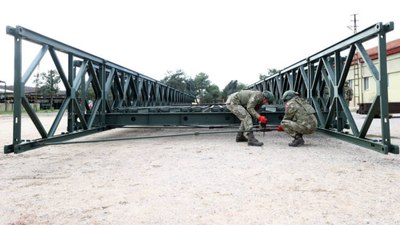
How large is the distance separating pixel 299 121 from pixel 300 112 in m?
0.17

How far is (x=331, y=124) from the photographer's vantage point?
5.96 meters

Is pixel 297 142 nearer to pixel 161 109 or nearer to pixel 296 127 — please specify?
pixel 296 127

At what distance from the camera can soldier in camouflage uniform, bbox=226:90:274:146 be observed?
570 centimetres

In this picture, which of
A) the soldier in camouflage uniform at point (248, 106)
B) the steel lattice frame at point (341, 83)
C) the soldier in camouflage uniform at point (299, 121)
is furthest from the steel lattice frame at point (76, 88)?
the steel lattice frame at point (341, 83)

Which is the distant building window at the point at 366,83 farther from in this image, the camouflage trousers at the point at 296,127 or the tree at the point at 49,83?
the tree at the point at 49,83

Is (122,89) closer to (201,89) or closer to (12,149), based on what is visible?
(12,149)

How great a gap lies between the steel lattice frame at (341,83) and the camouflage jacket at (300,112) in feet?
1.10

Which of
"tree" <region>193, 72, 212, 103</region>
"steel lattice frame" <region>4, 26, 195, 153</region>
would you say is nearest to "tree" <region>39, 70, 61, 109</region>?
"tree" <region>193, 72, 212, 103</region>

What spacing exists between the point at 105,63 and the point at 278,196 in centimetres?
507

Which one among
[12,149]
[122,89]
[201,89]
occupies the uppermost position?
[201,89]

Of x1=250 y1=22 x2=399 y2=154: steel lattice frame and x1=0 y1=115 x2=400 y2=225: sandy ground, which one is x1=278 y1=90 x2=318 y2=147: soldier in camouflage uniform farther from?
x1=0 y1=115 x2=400 y2=225: sandy ground

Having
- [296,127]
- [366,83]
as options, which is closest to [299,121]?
[296,127]

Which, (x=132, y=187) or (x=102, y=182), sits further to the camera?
(x=102, y=182)

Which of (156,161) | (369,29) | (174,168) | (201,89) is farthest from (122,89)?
(201,89)
